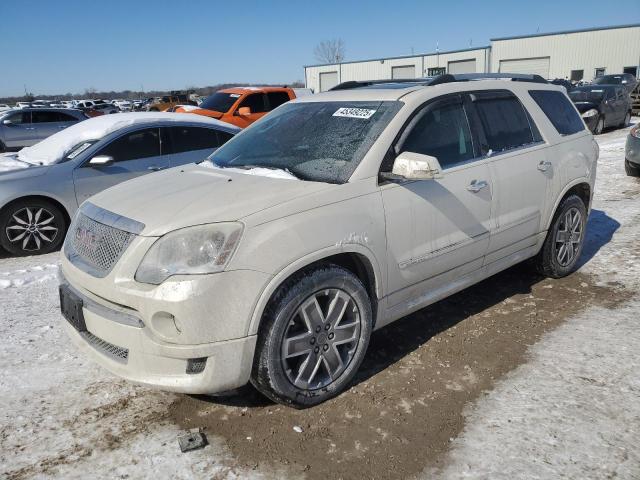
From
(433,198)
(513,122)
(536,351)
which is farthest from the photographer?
(513,122)

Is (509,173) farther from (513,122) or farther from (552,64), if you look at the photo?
(552,64)

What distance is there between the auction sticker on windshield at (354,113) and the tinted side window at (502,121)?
914 millimetres

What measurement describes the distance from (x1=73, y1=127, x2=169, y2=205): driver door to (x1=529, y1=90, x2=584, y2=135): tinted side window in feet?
13.9

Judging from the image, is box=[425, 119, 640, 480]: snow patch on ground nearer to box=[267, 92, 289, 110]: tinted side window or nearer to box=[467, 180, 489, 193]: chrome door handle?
box=[467, 180, 489, 193]: chrome door handle

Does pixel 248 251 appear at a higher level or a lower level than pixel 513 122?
lower

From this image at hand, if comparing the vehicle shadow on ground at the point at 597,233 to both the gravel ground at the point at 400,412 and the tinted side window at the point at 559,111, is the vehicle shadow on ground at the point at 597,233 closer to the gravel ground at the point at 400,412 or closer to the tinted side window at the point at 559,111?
the gravel ground at the point at 400,412

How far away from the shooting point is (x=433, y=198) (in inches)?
132

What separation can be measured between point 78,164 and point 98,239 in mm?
3601

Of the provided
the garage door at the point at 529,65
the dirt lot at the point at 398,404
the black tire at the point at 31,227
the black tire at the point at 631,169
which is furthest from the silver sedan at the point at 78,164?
the garage door at the point at 529,65

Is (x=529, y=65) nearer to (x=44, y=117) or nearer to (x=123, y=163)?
(x=44, y=117)

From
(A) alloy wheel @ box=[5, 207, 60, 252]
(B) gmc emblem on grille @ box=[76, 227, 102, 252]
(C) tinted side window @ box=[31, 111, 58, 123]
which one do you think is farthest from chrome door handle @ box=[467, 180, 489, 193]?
(C) tinted side window @ box=[31, 111, 58, 123]

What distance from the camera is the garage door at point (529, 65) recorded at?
152 feet

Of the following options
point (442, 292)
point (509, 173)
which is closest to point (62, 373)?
point (442, 292)

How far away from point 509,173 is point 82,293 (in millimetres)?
2957
